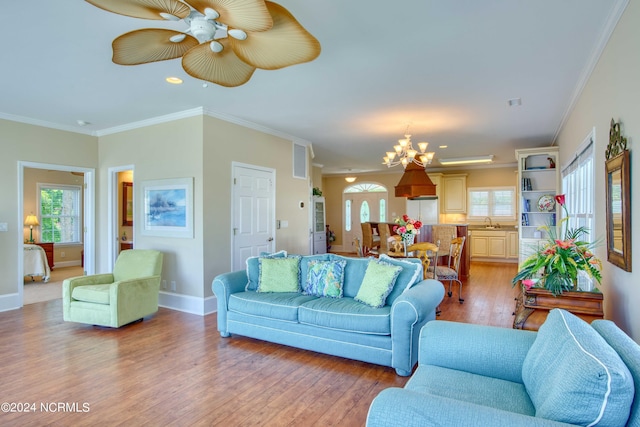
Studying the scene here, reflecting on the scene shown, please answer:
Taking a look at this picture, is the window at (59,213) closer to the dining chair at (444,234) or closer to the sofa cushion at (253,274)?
the sofa cushion at (253,274)

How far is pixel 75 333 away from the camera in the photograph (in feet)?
12.8

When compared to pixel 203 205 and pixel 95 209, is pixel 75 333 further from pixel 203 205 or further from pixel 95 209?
pixel 95 209

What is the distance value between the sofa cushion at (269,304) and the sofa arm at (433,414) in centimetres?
211

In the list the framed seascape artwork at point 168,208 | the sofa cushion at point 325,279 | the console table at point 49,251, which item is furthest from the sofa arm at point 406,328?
the console table at point 49,251

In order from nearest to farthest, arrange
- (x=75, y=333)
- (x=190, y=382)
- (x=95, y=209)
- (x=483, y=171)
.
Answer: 1. (x=190, y=382)
2. (x=75, y=333)
3. (x=95, y=209)
4. (x=483, y=171)

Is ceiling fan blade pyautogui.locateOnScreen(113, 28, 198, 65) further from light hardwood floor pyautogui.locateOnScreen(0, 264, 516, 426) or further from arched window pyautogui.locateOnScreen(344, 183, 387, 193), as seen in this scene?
arched window pyautogui.locateOnScreen(344, 183, 387, 193)

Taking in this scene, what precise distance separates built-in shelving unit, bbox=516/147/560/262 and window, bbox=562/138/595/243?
99 cm

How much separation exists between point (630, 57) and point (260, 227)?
4477 mm

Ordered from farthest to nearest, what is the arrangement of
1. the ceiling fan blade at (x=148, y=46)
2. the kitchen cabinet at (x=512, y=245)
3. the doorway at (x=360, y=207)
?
the doorway at (x=360, y=207), the kitchen cabinet at (x=512, y=245), the ceiling fan blade at (x=148, y=46)

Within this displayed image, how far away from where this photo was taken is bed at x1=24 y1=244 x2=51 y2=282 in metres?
6.44

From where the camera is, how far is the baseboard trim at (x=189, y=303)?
466 cm

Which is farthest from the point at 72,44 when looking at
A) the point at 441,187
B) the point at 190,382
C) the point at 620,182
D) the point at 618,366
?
the point at 441,187

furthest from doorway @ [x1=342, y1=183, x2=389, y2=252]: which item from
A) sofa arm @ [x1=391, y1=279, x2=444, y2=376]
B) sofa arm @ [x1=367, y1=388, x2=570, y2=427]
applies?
sofa arm @ [x1=367, y1=388, x2=570, y2=427]

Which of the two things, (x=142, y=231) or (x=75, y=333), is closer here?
(x=75, y=333)
